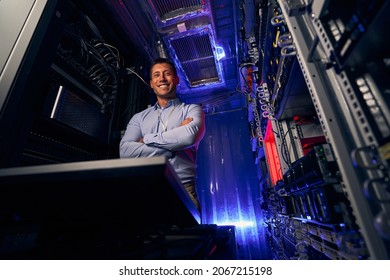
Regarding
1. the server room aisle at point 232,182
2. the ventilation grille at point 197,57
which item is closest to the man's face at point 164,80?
the ventilation grille at point 197,57

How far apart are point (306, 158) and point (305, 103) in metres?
0.77

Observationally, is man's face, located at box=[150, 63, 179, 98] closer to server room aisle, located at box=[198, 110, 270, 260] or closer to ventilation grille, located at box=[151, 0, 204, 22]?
ventilation grille, located at box=[151, 0, 204, 22]

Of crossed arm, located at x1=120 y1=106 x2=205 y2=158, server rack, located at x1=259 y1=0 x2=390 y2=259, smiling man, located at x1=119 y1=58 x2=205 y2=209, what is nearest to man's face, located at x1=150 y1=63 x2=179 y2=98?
smiling man, located at x1=119 y1=58 x2=205 y2=209

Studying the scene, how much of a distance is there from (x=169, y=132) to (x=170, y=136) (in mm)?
29

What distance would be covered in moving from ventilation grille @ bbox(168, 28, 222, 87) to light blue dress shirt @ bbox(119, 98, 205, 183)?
1387 mm

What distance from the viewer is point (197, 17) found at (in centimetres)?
225

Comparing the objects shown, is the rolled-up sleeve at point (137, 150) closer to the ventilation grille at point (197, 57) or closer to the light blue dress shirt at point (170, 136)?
the light blue dress shirt at point (170, 136)

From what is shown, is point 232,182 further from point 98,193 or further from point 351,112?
point 98,193

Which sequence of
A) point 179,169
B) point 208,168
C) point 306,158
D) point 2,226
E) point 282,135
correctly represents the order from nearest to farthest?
point 2,226 < point 306,158 < point 179,169 < point 282,135 < point 208,168

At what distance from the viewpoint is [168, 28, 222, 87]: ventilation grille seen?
2482mm

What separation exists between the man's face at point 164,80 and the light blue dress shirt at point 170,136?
0.09 m

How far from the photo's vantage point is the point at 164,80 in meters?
1.58

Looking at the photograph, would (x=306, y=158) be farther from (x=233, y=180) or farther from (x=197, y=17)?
(x=233, y=180)
